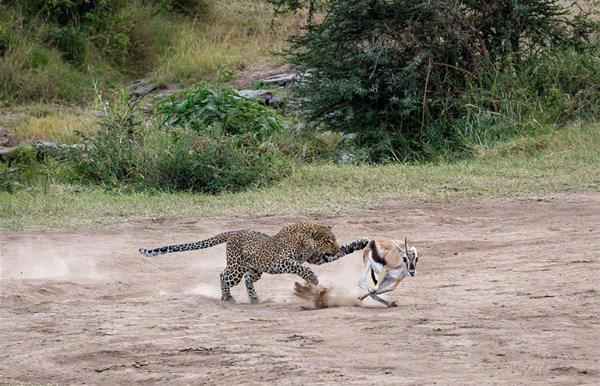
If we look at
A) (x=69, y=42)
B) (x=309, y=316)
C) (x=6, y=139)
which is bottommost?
(x=6, y=139)

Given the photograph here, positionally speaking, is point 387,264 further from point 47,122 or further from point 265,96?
point 265,96

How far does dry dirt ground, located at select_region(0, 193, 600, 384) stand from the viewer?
542 centimetres

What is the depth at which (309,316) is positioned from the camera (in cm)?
664

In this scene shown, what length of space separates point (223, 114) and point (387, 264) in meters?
7.66

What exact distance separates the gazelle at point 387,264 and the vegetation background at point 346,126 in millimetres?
4086

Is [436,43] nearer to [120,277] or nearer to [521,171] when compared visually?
[521,171]

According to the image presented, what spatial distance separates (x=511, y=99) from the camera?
48.8ft

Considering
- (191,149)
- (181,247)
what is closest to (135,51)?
(191,149)

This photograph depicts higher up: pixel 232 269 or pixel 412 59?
pixel 412 59

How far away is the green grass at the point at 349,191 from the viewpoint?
1096cm

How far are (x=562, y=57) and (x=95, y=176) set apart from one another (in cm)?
654

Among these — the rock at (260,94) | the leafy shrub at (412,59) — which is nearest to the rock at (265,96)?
the rock at (260,94)

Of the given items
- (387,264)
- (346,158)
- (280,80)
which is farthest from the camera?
(280,80)

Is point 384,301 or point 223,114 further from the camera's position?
point 223,114
